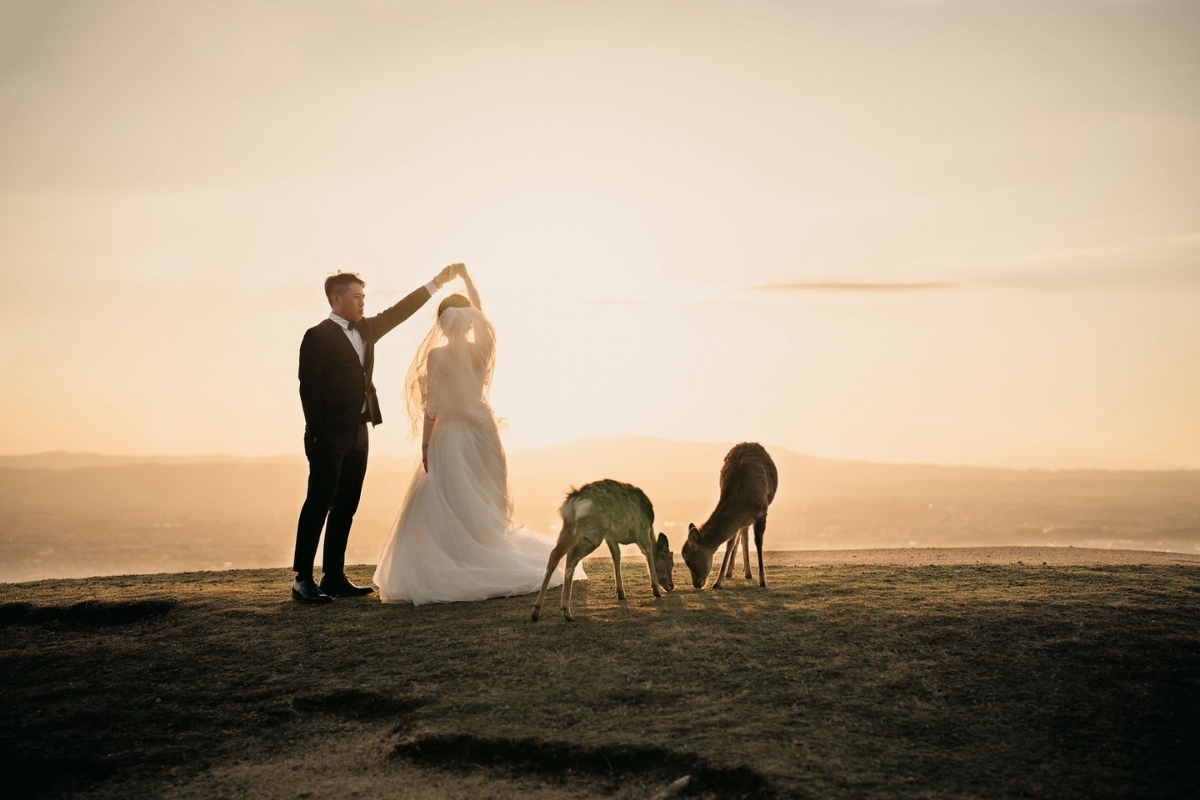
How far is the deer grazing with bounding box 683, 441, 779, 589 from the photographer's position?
11.5 m

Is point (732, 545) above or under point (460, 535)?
under

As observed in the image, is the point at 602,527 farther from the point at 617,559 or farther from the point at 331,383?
the point at 331,383

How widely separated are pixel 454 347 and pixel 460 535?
2.49m

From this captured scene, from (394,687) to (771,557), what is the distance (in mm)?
9656

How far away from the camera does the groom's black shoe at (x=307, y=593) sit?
1125cm

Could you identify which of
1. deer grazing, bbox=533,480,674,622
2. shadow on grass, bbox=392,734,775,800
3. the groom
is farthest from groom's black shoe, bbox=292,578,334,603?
shadow on grass, bbox=392,734,775,800

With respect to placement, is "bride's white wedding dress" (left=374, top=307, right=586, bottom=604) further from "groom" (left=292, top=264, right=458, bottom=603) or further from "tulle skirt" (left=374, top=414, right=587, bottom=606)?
"groom" (left=292, top=264, right=458, bottom=603)

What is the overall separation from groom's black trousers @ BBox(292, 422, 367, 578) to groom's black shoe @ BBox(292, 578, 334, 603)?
0.09m

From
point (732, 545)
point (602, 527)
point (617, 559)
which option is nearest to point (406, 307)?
point (602, 527)

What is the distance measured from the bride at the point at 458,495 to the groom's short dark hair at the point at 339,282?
1.25 meters

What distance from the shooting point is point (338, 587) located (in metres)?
12.0

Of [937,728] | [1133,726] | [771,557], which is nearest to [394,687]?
[937,728]

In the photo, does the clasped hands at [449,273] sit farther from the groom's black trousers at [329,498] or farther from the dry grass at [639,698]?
the dry grass at [639,698]

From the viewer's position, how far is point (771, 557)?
16312 millimetres
